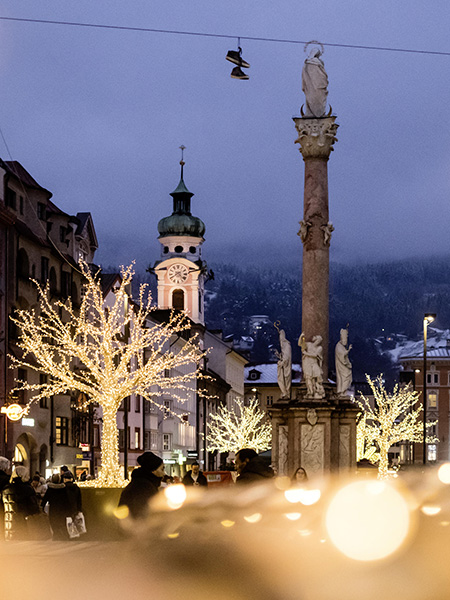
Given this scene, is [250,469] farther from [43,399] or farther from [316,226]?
[43,399]

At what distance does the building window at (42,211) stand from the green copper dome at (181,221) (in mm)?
85599

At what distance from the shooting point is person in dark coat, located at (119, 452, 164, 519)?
11.0 metres

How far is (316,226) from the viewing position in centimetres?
3869

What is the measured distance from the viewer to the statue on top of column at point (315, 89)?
3988 cm

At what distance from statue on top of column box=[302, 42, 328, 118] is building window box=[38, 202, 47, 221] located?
2628cm

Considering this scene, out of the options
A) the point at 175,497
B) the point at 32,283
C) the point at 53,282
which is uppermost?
the point at 53,282

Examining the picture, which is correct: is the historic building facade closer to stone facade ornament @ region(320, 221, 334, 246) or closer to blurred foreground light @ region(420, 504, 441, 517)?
stone facade ornament @ region(320, 221, 334, 246)

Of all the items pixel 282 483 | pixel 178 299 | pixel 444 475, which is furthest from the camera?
pixel 178 299

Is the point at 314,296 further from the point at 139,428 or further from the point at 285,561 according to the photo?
the point at 139,428

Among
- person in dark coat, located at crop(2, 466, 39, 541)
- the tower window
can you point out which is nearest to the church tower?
the tower window

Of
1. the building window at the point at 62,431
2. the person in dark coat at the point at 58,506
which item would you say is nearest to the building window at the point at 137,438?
the building window at the point at 62,431

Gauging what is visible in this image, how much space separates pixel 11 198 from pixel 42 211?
20.4 feet

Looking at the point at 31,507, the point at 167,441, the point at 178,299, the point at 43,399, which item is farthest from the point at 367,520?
the point at 178,299

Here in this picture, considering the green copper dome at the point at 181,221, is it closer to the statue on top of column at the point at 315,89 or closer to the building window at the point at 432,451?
the building window at the point at 432,451
